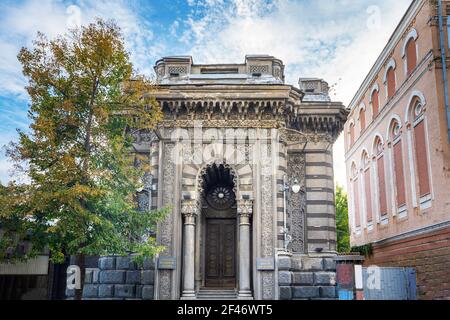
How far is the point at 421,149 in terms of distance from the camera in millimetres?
23172

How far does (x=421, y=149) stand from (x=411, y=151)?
1.30m

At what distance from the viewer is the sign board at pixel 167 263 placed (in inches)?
709

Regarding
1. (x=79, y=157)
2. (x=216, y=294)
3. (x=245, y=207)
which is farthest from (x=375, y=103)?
(x=79, y=157)

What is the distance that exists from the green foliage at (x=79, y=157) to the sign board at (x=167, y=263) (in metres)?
2.34

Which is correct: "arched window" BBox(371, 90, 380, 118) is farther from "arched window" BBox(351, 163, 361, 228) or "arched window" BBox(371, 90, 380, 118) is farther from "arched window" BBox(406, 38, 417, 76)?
"arched window" BBox(351, 163, 361, 228)

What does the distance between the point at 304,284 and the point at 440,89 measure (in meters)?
10.7

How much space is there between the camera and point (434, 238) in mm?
21266

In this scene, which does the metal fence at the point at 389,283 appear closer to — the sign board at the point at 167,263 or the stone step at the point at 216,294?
the stone step at the point at 216,294

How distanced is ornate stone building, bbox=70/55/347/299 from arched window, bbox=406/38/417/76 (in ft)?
20.3

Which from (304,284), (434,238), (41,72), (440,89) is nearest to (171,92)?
(41,72)

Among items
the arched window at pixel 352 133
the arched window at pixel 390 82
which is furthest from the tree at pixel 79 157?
the arched window at pixel 352 133

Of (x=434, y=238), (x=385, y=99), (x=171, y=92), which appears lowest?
(x=434, y=238)

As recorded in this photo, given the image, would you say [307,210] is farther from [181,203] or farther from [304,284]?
[181,203]

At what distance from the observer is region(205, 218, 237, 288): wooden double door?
65.5 feet
